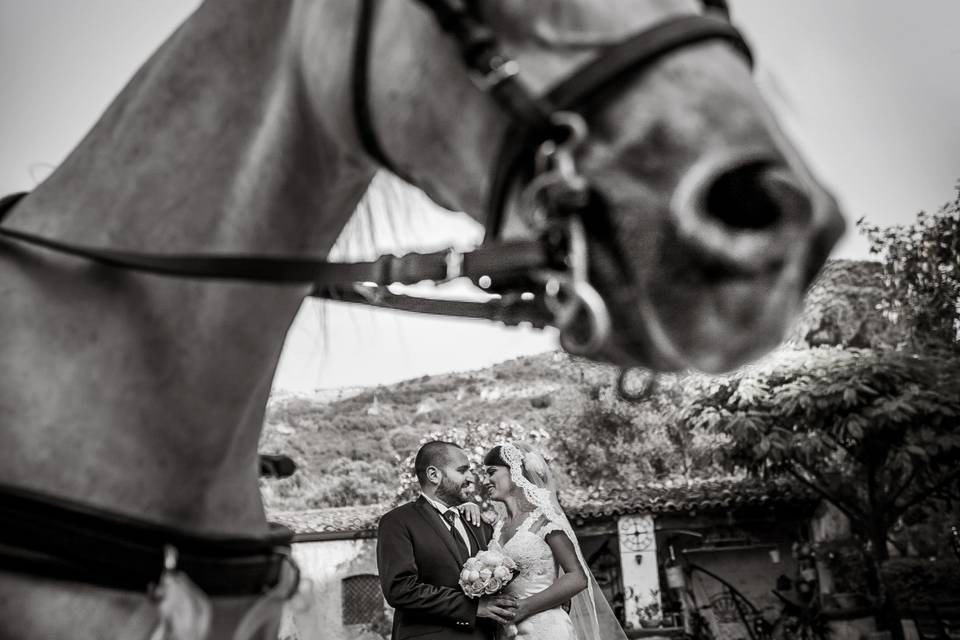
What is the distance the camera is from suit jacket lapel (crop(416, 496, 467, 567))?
4324mm

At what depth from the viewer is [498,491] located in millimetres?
4898

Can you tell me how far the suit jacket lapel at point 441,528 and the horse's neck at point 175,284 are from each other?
2.87 m

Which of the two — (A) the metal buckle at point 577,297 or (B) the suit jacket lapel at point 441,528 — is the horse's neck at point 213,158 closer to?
(A) the metal buckle at point 577,297

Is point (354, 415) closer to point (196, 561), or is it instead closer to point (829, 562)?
point (829, 562)

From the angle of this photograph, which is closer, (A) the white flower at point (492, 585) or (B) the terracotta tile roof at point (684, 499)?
(A) the white flower at point (492, 585)

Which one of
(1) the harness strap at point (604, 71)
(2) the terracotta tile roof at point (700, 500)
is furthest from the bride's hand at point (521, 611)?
(2) the terracotta tile roof at point (700, 500)

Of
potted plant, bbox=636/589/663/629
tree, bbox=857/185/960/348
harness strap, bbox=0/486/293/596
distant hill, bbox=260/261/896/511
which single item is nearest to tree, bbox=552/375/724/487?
distant hill, bbox=260/261/896/511

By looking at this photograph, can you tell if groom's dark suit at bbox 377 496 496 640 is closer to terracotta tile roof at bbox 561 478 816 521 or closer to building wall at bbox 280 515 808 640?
building wall at bbox 280 515 808 640

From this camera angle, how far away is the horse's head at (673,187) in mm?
1074

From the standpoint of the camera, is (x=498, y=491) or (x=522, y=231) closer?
(x=522, y=231)

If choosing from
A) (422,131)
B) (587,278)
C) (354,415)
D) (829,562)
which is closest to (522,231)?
(587,278)

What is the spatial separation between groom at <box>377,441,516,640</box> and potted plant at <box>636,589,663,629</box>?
43.3ft

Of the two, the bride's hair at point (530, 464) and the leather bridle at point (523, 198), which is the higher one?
the bride's hair at point (530, 464)

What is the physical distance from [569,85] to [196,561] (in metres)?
0.94
